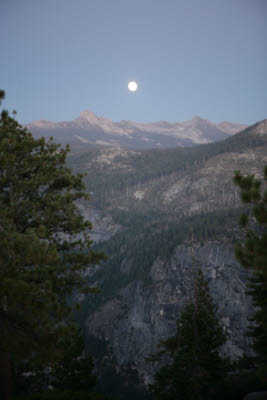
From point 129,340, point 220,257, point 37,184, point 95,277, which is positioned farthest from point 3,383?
point 95,277

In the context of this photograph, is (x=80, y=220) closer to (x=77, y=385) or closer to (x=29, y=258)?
(x=29, y=258)

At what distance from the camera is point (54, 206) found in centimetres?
1154

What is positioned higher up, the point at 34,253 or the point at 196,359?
the point at 34,253

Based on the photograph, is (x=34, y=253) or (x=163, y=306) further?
(x=163, y=306)

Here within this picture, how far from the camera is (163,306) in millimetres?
80312

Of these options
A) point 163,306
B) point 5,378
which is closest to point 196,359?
point 5,378

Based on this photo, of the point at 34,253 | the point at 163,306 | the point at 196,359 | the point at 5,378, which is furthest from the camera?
the point at 163,306

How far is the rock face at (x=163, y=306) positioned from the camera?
68369 mm

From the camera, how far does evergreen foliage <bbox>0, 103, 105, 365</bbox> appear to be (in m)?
7.71

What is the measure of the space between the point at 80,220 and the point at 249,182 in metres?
8.05

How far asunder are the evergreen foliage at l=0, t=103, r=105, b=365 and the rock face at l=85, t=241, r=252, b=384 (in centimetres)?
6717

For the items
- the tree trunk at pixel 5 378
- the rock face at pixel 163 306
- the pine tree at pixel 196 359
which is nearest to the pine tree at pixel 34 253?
the tree trunk at pixel 5 378

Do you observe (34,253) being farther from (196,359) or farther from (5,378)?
(196,359)

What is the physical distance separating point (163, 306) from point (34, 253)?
81.3m
